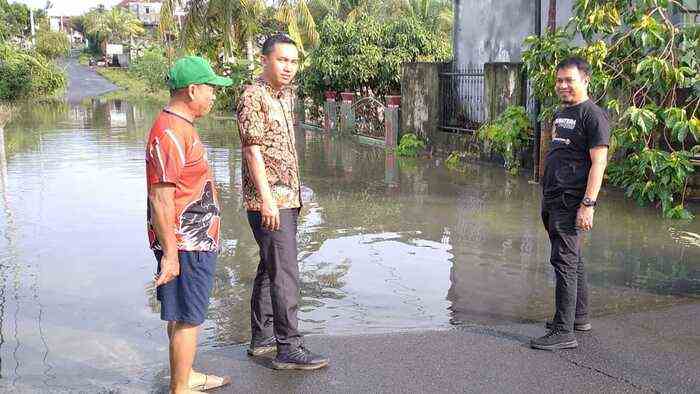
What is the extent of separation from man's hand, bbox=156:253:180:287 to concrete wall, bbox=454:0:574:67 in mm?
10928

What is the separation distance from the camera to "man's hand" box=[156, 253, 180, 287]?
11.6 ft

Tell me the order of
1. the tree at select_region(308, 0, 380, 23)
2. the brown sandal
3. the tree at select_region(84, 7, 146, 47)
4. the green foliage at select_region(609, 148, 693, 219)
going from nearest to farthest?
the brown sandal, the green foliage at select_region(609, 148, 693, 219), the tree at select_region(308, 0, 380, 23), the tree at select_region(84, 7, 146, 47)

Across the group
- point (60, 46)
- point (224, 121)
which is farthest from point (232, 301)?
point (60, 46)

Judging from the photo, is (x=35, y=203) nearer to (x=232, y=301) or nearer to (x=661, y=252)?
(x=232, y=301)

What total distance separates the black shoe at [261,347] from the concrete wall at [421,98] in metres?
12.0

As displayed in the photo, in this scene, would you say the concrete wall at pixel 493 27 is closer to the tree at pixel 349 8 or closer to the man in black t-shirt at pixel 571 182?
the man in black t-shirt at pixel 571 182

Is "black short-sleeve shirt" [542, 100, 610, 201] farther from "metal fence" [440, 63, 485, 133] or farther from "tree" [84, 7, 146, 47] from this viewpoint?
A: "tree" [84, 7, 146, 47]

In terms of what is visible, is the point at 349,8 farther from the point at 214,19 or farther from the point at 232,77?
the point at 232,77

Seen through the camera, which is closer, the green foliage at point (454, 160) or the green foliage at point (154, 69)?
the green foliage at point (454, 160)

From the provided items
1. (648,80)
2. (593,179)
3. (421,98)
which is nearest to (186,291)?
(593,179)

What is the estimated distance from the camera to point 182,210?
3625mm

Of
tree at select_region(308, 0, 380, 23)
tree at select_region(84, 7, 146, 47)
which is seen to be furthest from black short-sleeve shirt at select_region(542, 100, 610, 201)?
tree at select_region(84, 7, 146, 47)

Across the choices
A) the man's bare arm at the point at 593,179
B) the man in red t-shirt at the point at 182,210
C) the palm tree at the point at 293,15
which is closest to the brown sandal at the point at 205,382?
the man in red t-shirt at the point at 182,210

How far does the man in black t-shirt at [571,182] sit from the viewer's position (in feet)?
14.8
